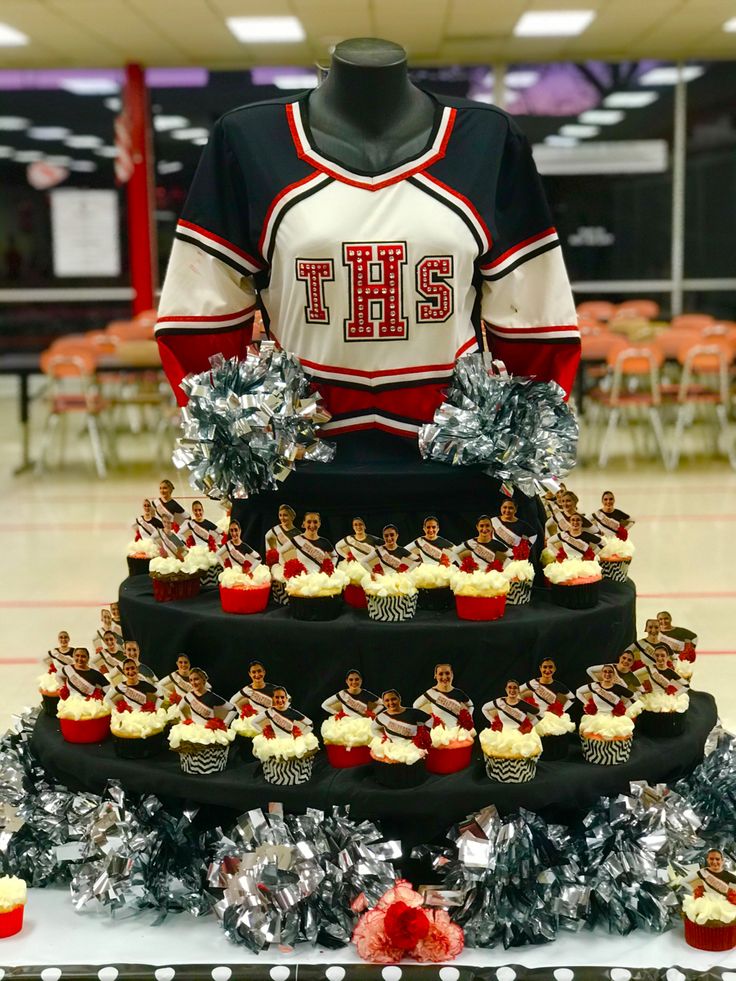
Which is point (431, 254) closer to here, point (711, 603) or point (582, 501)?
point (711, 603)

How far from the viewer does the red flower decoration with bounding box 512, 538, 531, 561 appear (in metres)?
2.63

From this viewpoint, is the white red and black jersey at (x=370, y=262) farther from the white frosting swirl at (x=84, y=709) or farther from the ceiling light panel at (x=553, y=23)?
the ceiling light panel at (x=553, y=23)

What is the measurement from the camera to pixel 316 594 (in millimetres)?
2529

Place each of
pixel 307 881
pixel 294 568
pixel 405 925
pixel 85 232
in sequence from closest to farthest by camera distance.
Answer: pixel 405 925, pixel 307 881, pixel 294 568, pixel 85 232

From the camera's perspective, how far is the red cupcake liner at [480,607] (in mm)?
2523

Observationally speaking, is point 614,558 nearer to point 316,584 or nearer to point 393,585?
point 393,585

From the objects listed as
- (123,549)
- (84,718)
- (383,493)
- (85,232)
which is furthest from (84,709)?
(85,232)

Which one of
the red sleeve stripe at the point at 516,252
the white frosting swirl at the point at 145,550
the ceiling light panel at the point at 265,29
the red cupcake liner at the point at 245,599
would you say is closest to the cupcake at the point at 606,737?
the red cupcake liner at the point at 245,599

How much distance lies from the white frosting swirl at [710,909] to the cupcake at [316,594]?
0.87 metres

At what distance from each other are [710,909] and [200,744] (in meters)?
1.00

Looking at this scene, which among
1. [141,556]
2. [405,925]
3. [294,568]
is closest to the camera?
[405,925]

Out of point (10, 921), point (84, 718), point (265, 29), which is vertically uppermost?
point (265, 29)

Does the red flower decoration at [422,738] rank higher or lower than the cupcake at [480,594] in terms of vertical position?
lower

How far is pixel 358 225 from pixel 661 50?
10.9 metres
